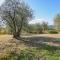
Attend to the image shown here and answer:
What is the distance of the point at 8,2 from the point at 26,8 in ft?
9.49

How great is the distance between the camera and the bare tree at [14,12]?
2278 cm

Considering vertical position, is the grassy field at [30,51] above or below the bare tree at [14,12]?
below

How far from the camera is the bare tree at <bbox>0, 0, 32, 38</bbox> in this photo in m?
22.8

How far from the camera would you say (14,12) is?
76.0 ft

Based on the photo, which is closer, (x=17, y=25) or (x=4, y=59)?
(x=4, y=59)

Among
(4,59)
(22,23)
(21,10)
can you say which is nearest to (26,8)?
(21,10)

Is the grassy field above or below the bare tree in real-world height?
below

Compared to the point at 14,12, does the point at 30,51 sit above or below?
below

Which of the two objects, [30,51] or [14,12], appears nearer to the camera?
[30,51]

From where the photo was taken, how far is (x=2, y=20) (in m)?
23.1

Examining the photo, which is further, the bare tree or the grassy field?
the bare tree

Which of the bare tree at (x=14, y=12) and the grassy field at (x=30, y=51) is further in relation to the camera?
the bare tree at (x=14, y=12)

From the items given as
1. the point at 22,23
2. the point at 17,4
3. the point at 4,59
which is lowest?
the point at 4,59

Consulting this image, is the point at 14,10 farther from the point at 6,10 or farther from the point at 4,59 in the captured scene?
the point at 4,59
